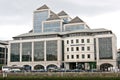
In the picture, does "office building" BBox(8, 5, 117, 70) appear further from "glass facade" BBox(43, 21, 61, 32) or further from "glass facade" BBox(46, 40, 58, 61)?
"glass facade" BBox(43, 21, 61, 32)

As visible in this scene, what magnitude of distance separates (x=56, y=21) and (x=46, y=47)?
979 inches

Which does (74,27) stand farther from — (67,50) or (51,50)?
(51,50)

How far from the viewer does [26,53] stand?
12612 cm

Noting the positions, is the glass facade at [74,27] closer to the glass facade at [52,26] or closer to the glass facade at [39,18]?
the glass facade at [52,26]

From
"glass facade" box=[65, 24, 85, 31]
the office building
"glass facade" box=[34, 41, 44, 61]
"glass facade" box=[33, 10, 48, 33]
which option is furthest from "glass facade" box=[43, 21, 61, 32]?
"glass facade" box=[34, 41, 44, 61]

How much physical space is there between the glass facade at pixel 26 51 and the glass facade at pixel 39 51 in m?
3.02

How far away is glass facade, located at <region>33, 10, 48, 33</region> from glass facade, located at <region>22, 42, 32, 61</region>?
2612 cm

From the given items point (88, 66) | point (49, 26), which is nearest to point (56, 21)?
point (49, 26)

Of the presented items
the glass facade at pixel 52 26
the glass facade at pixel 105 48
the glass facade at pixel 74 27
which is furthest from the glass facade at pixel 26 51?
the glass facade at pixel 105 48

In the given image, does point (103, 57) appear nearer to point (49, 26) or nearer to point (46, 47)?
point (46, 47)

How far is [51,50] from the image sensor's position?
396 ft

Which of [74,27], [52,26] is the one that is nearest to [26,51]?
[52,26]

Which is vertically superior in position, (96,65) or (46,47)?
(46,47)

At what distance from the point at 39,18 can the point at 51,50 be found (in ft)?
126
